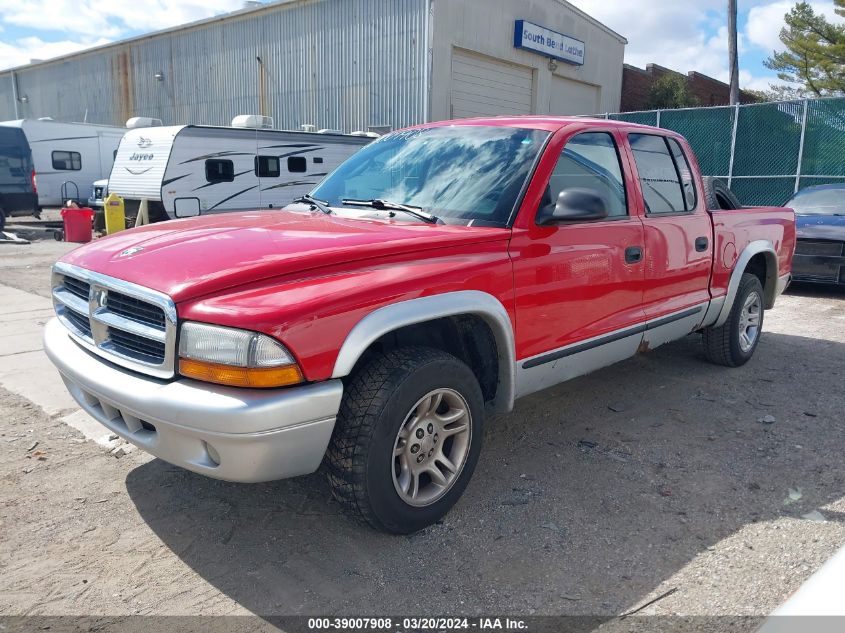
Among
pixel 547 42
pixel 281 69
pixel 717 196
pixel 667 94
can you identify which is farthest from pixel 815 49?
pixel 717 196

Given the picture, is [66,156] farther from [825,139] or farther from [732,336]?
[732,336]

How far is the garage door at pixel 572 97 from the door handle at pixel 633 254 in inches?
827

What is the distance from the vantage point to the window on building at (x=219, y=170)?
47.0ft

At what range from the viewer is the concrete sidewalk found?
4312 millimetres

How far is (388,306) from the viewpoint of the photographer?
2695 mm

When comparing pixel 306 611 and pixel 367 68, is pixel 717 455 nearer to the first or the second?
pixel 306 611

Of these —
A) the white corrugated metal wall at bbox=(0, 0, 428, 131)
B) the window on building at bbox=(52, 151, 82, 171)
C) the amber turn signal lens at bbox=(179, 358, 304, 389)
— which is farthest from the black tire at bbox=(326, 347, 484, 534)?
the window on building at bbox=(52, 151, 82, 171)

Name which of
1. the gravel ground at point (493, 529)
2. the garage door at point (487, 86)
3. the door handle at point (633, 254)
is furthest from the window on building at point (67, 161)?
the door handle at point (633, 254)

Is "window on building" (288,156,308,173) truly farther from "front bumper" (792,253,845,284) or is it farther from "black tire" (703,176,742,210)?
"black tire" (703,176,742,210)

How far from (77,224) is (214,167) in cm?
371

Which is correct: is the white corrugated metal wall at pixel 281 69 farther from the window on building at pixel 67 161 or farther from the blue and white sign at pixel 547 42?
the window on building at pixel 67 161

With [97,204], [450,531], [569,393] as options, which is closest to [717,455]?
[569,393]

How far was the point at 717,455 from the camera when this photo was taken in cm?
388

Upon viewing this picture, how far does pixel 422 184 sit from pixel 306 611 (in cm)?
222
